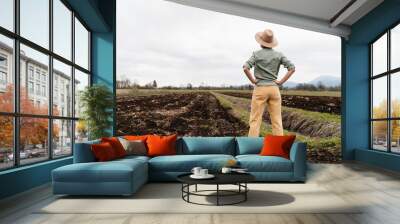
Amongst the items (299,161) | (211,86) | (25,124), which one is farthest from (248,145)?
(211,86)

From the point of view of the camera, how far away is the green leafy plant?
7.78 meters

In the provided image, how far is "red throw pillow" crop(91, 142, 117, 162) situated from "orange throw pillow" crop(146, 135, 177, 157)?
1.01 m

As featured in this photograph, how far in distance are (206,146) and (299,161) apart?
1.64 m

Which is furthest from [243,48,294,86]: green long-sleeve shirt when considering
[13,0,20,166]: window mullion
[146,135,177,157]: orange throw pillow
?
[13,0,20,166]: window mullion

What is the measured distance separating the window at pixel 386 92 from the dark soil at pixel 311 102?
161 cm

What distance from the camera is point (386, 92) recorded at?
854 centimetres

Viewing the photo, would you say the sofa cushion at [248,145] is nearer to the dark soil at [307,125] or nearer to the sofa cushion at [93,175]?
the sofa cushion at [93,175]

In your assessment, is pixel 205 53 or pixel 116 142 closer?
pixel 116 142

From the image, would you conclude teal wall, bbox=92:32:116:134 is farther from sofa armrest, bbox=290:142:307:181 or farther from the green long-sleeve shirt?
sofa armrest, bbox=290:142:307:181

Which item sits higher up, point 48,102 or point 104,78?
point 104,78

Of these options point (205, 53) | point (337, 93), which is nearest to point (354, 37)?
point (337, 93)

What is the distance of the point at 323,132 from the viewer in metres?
11.0

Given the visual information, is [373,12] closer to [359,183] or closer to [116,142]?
[359,183]

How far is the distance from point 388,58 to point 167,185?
567 cm
